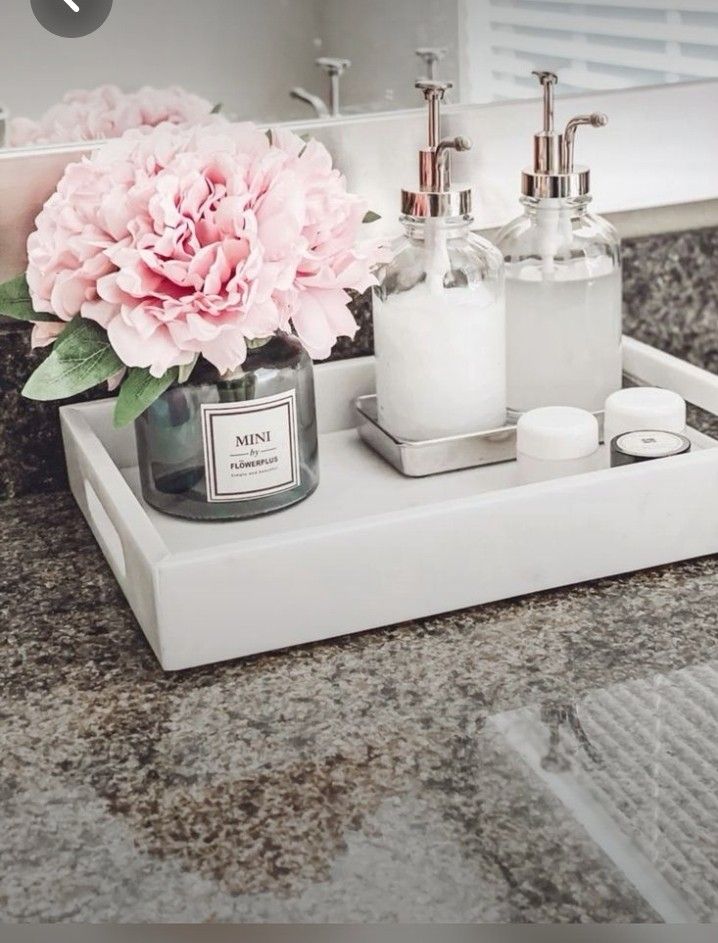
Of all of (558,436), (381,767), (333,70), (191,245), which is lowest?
(381,767)

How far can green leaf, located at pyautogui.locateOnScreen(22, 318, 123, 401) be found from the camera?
68 cm

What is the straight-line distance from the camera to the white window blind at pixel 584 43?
2.97ft

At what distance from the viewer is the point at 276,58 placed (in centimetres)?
84

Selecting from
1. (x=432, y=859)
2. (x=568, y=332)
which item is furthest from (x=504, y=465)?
(x=432, y=859)

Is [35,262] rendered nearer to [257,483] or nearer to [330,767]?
[257,483]

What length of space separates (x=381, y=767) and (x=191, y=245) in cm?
29

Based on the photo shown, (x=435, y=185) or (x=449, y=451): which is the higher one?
(x=435, y=185)

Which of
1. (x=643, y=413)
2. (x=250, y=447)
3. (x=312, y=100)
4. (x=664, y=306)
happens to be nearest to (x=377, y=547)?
(x=250, y=447)

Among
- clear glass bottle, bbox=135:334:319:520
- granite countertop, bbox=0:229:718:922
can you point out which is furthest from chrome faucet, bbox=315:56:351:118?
granite countertop, bbox=0:229:718:922

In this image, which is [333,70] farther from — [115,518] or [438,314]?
[115,518]

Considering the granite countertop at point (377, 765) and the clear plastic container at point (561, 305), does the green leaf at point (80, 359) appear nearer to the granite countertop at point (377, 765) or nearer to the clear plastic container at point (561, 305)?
the granite countertop at point (377, 765)

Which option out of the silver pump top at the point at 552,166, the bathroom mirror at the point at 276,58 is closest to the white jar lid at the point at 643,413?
the silver pump top at the point at 552,166

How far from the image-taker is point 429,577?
67cm

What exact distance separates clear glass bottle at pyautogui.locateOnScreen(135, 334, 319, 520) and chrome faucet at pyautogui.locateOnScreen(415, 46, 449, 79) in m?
0.28
